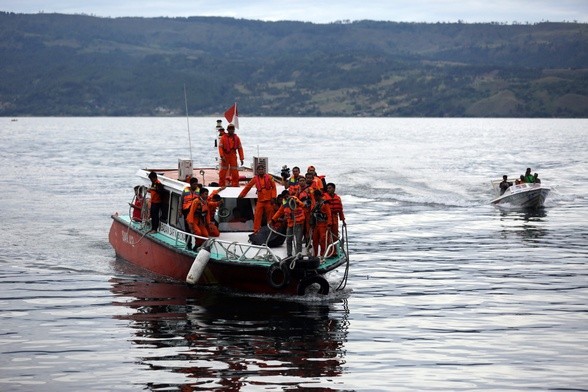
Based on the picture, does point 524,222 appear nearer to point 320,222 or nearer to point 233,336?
point 320,222

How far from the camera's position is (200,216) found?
24250 millimetres

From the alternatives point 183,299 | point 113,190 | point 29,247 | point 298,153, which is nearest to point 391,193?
point 113,190

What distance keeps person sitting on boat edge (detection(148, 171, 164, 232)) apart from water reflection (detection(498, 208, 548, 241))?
602 inches

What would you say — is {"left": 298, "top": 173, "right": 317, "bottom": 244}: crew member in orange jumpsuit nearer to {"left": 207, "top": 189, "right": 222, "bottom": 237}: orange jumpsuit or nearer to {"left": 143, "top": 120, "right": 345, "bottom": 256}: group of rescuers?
{"left": 143, "top": 120, "right": 345, "bottom": 256}: group of rescuers

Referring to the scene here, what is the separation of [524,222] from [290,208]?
2114 centimetres

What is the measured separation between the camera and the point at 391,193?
55.0m

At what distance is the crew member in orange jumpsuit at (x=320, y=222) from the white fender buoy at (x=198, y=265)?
265cm

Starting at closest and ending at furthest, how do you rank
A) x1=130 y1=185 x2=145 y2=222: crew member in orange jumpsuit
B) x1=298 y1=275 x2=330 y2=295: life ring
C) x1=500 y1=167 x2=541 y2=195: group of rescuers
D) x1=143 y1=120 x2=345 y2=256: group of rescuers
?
x1=298 y1=275 x2=330 y2=295: life ring → x1=143 y1=120 x2=345 y2=256: group of rescuers → x1=130 y1=185 x2=145 y2=222: crew member in orange jumpsuit → x1=500 y1=167 x2=541 y2=195: group of rescuers

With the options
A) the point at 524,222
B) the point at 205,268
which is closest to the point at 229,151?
the point at 205,268

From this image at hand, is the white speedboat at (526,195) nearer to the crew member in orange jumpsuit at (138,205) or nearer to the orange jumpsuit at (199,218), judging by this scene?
the crew member in orange jumpsuit at (138,205)

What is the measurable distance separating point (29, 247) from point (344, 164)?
5015 cm

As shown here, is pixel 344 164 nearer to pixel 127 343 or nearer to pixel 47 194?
pixel 47 194

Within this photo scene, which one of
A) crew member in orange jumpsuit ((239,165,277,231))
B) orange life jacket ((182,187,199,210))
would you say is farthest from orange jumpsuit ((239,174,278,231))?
orange life jacket ((182,187,199,210))

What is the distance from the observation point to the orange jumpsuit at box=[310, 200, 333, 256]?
23.4 metres
